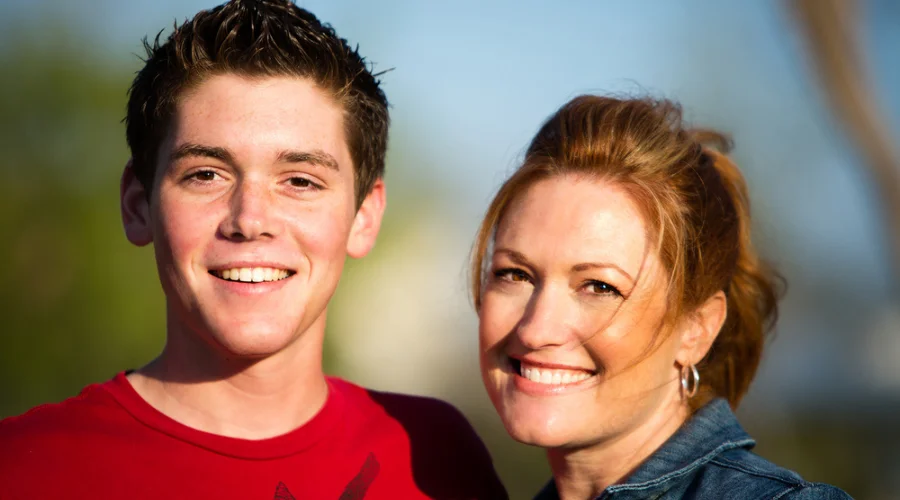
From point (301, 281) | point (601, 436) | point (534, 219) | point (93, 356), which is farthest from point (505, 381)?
point (93, 356)

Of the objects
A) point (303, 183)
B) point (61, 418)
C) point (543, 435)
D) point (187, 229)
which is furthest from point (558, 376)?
point (61, 418)

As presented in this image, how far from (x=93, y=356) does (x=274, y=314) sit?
27.0 ft

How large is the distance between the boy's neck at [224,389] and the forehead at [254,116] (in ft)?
1.92

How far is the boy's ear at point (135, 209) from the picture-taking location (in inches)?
110

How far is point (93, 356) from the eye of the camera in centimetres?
1007

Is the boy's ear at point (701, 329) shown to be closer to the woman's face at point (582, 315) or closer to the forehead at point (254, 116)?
the woman's face at point (582, 315)

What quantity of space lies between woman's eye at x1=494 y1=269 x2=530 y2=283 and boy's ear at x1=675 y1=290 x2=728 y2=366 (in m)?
0.48

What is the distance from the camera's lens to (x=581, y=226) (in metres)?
2.60

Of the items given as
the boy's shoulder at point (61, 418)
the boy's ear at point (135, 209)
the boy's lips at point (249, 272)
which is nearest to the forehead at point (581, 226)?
the boy's lips at point (249, 272)

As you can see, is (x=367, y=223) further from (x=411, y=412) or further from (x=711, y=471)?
(x=711, y=471)

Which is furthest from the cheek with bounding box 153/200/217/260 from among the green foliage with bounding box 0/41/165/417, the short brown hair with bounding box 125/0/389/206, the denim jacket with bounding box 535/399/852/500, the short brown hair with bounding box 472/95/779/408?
the green foliage with bounding box 0/41/165/417

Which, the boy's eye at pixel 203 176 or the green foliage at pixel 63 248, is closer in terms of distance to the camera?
the boy's eye at pixel 203 176

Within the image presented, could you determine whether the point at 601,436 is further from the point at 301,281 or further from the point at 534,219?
the point at 301,281

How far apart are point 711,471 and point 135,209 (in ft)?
6.02
